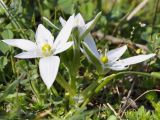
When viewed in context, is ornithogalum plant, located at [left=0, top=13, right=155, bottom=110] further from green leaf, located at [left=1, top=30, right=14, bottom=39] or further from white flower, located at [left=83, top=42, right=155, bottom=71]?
green leaf, located at [left=1, top=30, right=14, bottom=39]

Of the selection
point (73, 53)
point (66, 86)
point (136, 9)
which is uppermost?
point (136, 9)

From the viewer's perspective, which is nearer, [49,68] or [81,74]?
[49,68]

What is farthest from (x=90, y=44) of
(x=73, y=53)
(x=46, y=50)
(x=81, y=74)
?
(x=81, y=74)

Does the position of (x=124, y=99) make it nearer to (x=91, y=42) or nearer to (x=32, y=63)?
(x=91, y=42)

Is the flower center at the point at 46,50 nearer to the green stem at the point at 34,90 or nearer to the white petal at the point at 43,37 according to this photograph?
the white petal at the point at 43,37

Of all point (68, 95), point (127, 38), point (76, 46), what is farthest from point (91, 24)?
point (127, 38)

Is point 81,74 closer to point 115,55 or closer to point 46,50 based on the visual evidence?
point 115,55

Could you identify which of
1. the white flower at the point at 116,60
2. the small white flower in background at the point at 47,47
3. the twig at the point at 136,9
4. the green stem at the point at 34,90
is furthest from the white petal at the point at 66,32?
the twig at the point at 136,9

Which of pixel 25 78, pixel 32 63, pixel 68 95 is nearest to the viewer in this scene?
pixel 68 95
